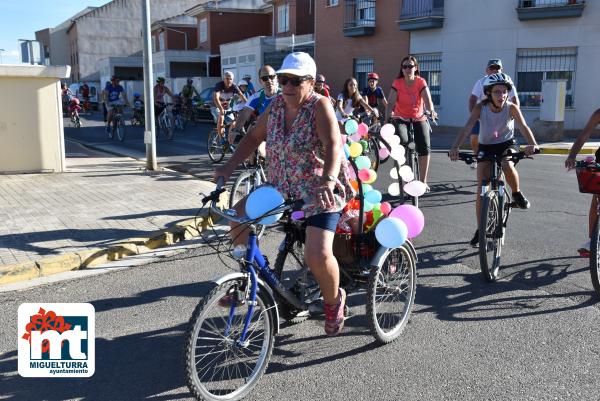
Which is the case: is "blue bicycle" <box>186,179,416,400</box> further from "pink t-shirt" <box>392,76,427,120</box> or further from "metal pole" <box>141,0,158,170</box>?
"metal pole" <box>141,0,158,170</box>

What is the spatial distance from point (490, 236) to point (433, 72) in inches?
762

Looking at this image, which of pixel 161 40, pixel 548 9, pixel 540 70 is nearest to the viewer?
pixel 548 9

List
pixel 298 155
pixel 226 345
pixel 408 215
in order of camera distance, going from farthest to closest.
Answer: pixel 408 215 → pixel 298 155 → pixel 226 345

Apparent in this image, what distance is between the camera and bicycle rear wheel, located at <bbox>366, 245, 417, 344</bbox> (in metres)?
3.96

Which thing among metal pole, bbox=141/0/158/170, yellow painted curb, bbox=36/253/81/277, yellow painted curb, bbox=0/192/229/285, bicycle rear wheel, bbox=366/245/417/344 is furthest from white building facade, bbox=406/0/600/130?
yellow painted curb, bbox=36/253/81/277

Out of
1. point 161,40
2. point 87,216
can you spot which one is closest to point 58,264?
point 87,216

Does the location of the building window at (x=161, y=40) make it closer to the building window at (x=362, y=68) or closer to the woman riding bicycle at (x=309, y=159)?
the building window at (x=362, y=68)

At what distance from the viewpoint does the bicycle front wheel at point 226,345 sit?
124 inches

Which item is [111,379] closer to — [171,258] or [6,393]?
[6,393]

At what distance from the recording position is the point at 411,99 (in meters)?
8.43

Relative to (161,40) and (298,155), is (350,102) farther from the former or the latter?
(161,40)

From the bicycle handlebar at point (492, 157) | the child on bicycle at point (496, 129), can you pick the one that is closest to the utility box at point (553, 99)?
the child on bicycle at point (496, 129)

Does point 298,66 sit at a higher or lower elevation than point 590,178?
higher

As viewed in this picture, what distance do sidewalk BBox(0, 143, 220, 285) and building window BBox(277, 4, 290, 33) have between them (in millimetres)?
28007
